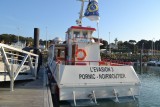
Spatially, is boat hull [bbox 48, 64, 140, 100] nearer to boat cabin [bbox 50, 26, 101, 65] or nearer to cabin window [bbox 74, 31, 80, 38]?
boat cabin [bbox 50, 26, 101, 65]

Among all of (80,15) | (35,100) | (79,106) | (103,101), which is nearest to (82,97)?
(79,106)

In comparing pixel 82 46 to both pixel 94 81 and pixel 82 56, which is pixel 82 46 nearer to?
pixel 82 56

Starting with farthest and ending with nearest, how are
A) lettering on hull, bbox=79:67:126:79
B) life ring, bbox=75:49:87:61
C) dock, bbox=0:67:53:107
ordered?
life ring, bbox=75:49:87:61, lettering on hull, bbox=79:67:126:79, dock, bbox=0:67:53:107

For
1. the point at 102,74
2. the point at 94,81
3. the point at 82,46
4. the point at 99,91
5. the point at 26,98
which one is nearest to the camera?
the point at 26,98

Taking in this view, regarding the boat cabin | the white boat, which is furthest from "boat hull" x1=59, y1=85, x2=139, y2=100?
the boat cabin

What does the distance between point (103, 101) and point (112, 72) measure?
2.04 metres

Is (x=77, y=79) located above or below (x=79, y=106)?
above

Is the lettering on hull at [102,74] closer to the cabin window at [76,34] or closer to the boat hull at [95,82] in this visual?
the boat hull at [95,82]

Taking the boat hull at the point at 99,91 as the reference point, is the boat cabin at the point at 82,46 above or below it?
above

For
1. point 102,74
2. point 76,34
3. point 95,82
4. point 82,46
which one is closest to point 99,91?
point 95,82

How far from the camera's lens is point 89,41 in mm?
16578

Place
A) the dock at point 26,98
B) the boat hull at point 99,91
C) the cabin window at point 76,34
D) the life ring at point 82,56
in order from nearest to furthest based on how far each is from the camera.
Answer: the dock at point 26,98 → the boat hull at point 99,91 → the life ring at point 82,56 → the cabin window at point 76,34

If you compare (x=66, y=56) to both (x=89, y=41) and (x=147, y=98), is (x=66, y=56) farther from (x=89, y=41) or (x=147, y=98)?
(x=147, y=98)

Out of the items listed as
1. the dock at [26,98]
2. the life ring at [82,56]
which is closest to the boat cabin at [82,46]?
the life ring at [82,56]
